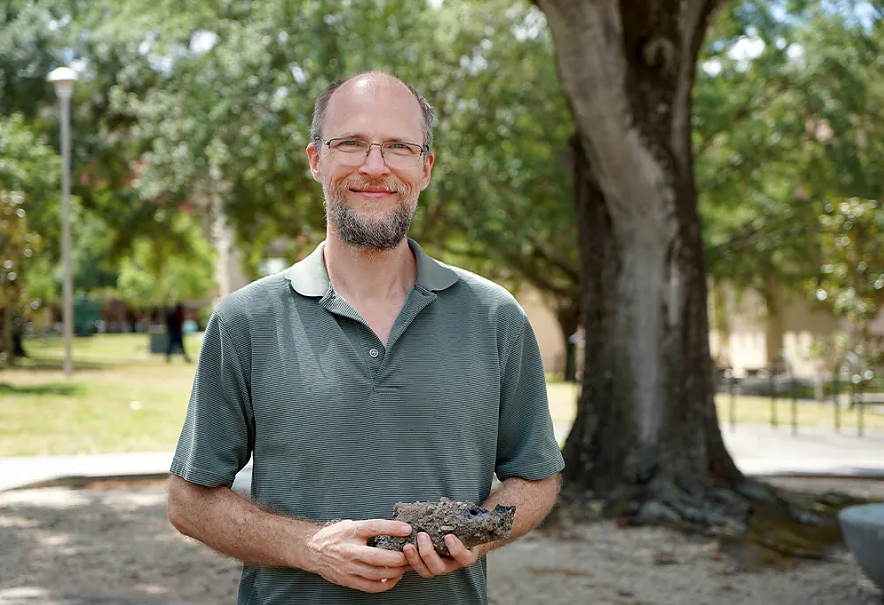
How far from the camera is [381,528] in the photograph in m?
2.07

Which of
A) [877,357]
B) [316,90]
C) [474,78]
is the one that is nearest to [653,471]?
[877,357]

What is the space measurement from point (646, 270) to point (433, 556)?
7.29 metres

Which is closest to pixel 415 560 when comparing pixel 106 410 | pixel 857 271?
pixel 106 410

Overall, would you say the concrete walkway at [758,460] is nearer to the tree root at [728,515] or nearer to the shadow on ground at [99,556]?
the shadow on ground at [99,556]

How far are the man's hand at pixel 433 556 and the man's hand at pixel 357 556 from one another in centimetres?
2

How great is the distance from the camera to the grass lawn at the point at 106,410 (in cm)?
1351

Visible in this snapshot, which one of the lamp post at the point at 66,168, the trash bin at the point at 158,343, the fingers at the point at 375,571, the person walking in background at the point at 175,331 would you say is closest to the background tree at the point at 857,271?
the lamp post at the point at 66,168

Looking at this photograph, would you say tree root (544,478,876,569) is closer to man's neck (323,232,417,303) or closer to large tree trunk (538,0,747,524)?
large tree trunk (538,0,747,524)

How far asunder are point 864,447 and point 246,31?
14116 mm

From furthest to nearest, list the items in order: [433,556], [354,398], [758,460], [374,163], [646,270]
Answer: [758,460] → [646,270] → [374,163] → [354,398] → [433,556]

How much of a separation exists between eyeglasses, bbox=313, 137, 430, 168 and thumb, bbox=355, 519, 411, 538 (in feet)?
2.51

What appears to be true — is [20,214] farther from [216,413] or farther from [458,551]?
[458,551]

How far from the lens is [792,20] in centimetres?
2177

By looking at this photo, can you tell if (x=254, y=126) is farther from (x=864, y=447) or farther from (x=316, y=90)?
(x=864, y=447)
